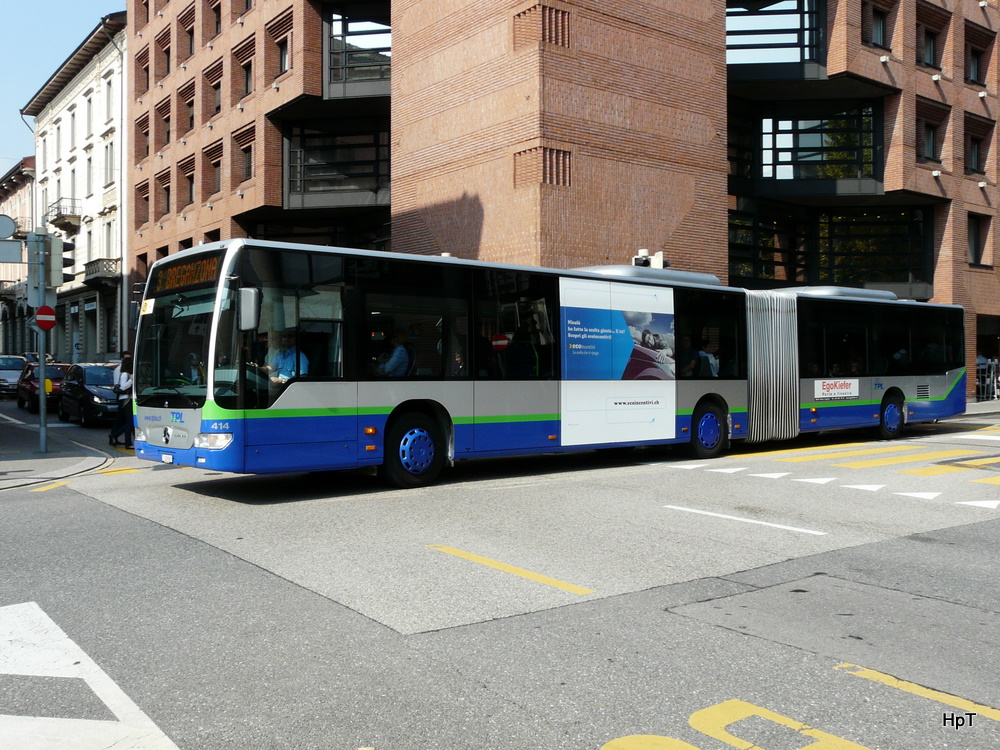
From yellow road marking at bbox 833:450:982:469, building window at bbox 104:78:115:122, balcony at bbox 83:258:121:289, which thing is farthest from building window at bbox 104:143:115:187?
yellow road marking at bbox 833:450:982:469

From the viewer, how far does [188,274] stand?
1070 cm

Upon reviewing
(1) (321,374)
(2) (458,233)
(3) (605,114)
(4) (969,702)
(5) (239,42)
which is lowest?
(4) (969,702)

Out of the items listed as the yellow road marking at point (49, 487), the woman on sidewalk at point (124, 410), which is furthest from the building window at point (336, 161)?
the yellow road marking at point (49, 487)

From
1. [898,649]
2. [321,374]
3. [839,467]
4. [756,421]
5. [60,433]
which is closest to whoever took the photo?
[898,649]

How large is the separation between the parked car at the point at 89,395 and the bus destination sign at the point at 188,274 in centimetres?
1080

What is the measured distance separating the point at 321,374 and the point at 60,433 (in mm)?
12655

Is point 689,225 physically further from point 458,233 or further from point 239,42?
point 239,42

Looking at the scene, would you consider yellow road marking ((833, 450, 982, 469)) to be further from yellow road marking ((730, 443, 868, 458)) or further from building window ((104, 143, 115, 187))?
building window ((104, 143, 115, 187))

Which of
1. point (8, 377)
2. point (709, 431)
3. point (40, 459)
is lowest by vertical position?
point (40, 459)

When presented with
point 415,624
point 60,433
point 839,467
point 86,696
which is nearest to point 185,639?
point 86,696

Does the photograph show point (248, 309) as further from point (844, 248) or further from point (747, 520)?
point (844, 248)

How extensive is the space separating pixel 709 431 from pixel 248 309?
27.5ft

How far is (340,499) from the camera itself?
34.8 feet

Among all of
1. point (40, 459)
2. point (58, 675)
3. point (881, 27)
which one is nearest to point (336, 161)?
point (881, 27)
